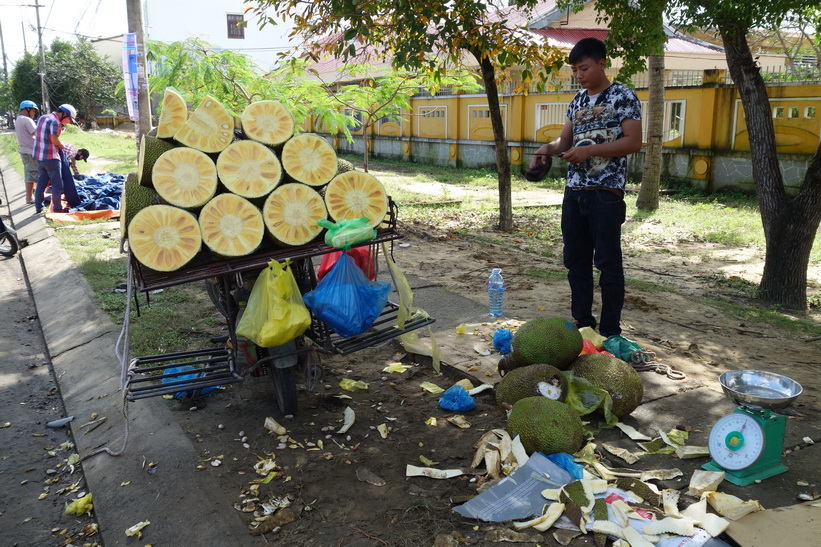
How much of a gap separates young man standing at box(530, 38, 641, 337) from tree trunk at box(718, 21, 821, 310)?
2817mm

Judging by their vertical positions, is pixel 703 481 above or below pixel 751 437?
below

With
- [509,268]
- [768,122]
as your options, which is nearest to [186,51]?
[509,268]

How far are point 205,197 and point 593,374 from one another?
7.28ft

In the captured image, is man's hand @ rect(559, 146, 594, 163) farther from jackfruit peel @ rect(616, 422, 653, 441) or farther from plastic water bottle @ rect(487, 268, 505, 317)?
jackfruit peel @ rect(616, 422, 653, 441)

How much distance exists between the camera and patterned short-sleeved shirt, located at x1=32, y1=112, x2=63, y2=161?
10023 millimetres

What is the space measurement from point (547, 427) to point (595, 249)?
1.64 meters

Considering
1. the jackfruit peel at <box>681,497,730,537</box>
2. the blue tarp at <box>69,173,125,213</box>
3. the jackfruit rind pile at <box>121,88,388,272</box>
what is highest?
the jackfruit rind pile at <box>121,88,388,272</box>

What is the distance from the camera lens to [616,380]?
10.7 feet

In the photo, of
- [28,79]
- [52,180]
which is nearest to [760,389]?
[52,180]

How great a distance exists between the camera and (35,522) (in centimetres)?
303

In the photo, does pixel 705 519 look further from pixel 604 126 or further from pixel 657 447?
pixel 604 126

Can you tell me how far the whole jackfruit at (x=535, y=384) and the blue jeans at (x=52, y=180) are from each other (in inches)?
Answer: 379

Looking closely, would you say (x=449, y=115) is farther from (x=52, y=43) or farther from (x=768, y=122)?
(x=52, y=43)

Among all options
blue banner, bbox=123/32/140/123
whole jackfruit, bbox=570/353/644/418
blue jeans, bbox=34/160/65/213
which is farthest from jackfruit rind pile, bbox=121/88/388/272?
blue jeans, bbox=34/160/65/213
